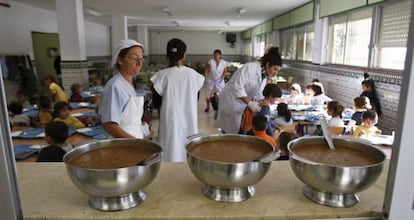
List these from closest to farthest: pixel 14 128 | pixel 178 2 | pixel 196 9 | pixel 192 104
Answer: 1. pixel 192 104
2. pixel 14 128
3. pixel 178 2
4. pixel 196 9

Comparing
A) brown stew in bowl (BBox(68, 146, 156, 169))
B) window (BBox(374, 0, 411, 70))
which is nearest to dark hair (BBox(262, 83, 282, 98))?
window (BBox(374, 0, 411, 70))

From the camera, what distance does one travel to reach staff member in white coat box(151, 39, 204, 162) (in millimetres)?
2131

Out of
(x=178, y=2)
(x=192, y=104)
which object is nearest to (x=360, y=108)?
(x=192, y=104)

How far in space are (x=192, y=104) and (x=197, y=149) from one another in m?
1.35

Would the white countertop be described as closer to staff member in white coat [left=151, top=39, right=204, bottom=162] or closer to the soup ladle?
the soup ladle

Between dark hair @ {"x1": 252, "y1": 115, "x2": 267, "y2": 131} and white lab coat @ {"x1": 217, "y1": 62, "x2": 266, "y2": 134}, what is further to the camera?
white lab coat @ {"x1": 217, "y1": 62, "x2": 266, "y2": 134}

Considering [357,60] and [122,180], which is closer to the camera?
[122,180]

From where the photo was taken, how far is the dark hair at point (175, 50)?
2.11 metres

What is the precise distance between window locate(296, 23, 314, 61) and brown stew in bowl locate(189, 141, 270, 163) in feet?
16.8

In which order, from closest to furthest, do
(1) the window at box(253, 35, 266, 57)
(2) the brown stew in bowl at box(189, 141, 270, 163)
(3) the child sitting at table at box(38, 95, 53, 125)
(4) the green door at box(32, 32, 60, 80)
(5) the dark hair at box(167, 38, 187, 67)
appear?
(2) the brown stew in bowl at box(189, 141, 270, 163) → (5) the dark hair at box(167, 38, 187, 67) → (3) the child sitting at table at box(38, 95, 53, 125) → (4) the green door at box(32, 32, 60, 80) → (1) the window at box(253, 35, 266, 57)

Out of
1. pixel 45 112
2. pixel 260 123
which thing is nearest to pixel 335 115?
pixel 260 123

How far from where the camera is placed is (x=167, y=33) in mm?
14531

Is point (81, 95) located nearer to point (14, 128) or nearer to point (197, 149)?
point (14, 128)

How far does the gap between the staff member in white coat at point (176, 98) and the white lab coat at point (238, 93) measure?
0.55m
